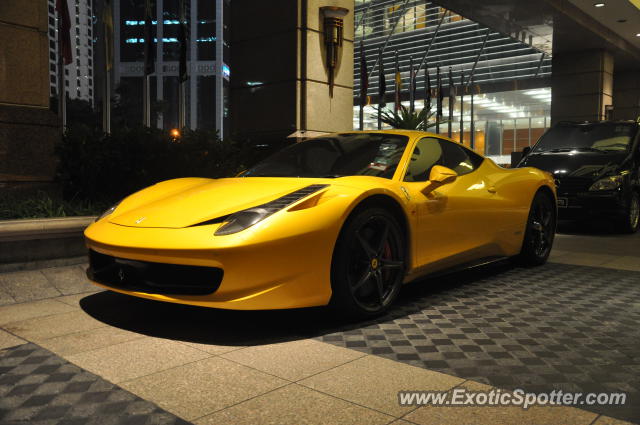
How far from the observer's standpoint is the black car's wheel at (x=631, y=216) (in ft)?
28.8

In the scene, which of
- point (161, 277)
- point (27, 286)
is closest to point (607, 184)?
point (161, 277)

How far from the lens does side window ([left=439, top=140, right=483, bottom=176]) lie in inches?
186

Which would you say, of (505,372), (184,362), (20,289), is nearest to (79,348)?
(184,362)

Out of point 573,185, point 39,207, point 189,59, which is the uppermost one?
point 189,59

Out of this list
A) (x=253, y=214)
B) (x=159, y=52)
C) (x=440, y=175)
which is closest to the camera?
(x=253, y=214)

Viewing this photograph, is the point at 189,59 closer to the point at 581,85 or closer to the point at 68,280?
the point at 581,85

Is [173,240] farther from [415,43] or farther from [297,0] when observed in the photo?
[415,43]

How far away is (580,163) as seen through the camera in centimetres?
888

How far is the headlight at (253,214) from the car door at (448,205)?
0.99 meters

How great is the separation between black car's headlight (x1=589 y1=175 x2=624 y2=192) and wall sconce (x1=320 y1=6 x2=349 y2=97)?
4.28 meters

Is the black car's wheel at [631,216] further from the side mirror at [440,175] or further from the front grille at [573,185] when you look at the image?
the side mirror at [440,175]

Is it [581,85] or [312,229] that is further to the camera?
[581,85]
